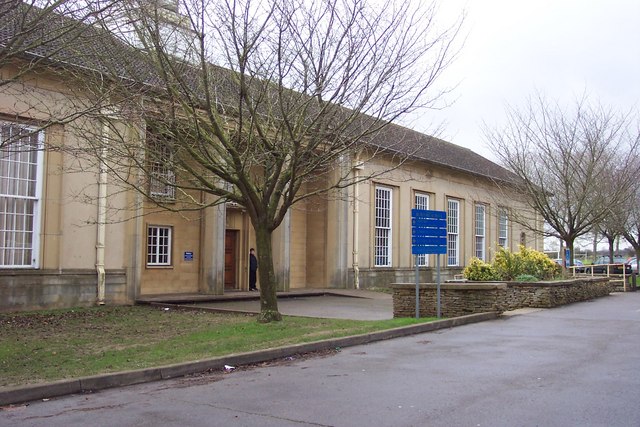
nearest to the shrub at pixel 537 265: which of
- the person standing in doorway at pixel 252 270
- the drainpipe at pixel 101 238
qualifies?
the person standing in doorway at pixel 252 270

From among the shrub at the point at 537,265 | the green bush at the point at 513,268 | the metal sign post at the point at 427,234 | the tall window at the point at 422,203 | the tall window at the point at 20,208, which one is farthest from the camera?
the tall window at the point at 422,203

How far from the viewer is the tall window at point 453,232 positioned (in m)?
34.7

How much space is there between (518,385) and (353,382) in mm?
2009

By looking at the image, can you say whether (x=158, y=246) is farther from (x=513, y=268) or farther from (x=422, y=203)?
(x=422, y=203)

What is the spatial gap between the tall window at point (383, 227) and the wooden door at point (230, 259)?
7.04 metres

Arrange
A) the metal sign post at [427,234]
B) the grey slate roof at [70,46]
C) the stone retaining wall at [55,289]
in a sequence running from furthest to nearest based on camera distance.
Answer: the stone retaining wall at [55,289]
the metal sign post at [427,234]
the grey slate roof at [70,46]

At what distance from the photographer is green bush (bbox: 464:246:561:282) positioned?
68.1 ft

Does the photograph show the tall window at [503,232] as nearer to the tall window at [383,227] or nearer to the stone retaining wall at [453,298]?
the tall window at [383,227]

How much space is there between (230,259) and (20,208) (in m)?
9.65

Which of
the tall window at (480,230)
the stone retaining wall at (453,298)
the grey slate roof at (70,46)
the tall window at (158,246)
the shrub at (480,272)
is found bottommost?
the stone retaining wall at (453,298)

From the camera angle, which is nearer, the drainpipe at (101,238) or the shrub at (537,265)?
the drainpipe at (101,238)

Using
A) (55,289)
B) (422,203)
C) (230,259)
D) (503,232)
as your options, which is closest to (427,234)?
(55,289)

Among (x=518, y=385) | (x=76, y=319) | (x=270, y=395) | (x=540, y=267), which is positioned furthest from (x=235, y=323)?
(x=540, y=267)

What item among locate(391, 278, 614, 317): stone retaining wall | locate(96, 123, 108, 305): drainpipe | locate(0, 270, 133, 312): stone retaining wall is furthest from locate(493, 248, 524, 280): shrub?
locate(96, 123, 108, 305): drainpipe
